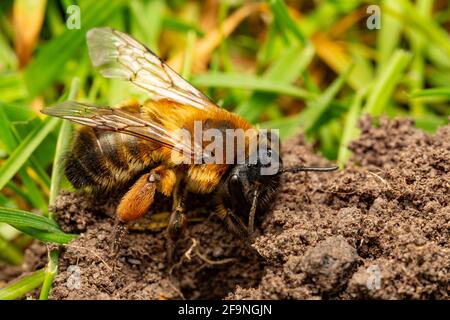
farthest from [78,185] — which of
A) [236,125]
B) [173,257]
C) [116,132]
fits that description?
[236,125]

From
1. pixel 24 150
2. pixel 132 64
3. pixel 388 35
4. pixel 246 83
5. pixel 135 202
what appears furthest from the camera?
pixel 388 35

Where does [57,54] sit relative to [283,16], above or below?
below

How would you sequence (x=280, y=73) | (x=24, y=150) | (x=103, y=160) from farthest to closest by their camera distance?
(x=280, y=73), (x=24, y=150), (x=103, y=160)

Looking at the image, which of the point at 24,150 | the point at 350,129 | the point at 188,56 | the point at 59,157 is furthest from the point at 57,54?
the point at 350,129

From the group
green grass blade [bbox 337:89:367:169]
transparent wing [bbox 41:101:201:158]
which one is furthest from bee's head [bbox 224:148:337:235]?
green grass blade [bbox 337:89:367:169]

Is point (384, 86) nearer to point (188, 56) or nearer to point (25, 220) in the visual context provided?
point (188, 56)

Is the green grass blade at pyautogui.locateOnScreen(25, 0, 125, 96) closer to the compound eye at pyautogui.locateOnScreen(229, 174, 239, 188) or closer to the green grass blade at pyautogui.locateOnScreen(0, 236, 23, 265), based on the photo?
the green grass blade at pyautogui.locateOnScreen(0, 236, 23, 265)

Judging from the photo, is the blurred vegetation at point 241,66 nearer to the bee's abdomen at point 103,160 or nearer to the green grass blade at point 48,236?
the bee's abdomen at point 103,160
